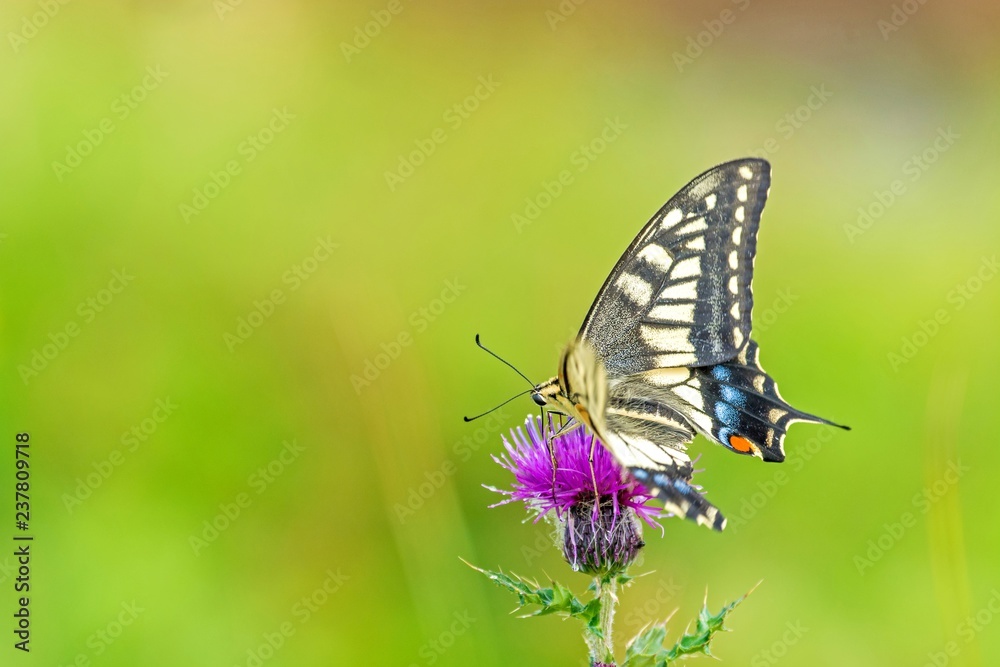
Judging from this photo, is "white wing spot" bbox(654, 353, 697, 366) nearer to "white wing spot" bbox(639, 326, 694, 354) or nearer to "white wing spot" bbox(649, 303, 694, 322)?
"white wing spot" bbox(639, 326, 694, 354)

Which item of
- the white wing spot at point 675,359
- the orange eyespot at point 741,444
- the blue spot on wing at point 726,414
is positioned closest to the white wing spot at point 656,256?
the white wing spot at point 675,359

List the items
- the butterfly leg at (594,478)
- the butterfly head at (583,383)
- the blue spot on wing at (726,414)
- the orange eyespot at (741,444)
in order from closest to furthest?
the butterfly head at (583,383) < the butterfly leg at (594,478) < the orange eyespot at (741,444) < the blue spot on wing at (726,414)

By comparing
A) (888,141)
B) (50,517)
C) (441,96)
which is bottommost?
(50,517)

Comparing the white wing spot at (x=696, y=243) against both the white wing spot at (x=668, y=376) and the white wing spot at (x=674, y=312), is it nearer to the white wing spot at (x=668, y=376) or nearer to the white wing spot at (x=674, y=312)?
the white wing spot at (x=674, y=312)

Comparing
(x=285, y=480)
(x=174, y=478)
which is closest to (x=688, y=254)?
(x=285, y=480)

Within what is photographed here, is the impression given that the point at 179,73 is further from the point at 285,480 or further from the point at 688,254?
the point at 688,254

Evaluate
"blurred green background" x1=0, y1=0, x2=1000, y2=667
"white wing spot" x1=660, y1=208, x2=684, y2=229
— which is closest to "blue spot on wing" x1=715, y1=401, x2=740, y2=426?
"white wing spot" x1=660, y1=208, x2=684, y2=229

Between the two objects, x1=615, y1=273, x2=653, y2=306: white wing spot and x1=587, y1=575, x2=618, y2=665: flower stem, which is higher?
x1=615, y1=273, x2=653, y2=306: white wing spot
